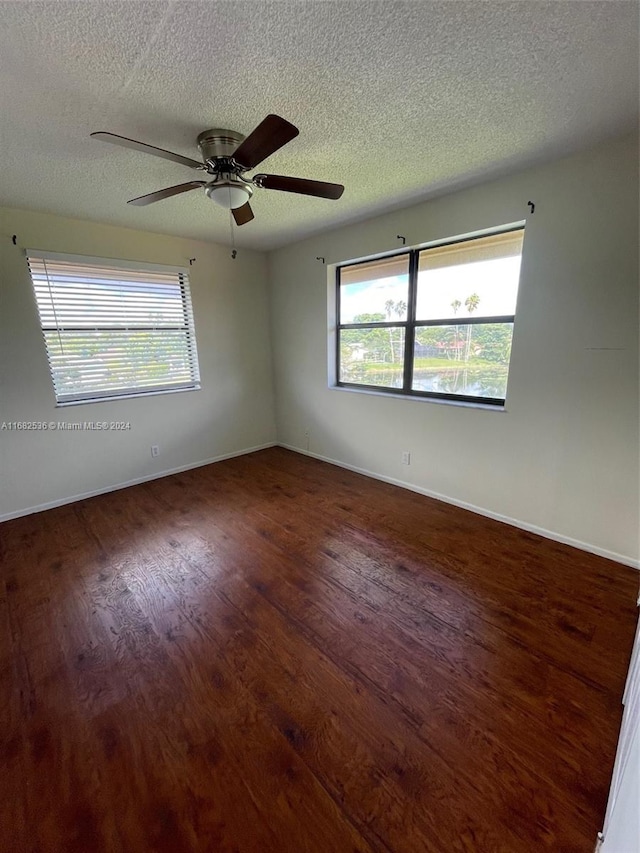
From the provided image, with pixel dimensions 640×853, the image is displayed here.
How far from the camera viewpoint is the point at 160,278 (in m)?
3.52

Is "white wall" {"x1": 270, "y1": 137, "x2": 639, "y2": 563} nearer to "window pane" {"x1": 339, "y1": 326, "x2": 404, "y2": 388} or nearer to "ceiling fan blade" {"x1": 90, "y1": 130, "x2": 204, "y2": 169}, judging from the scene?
"window pane" {"x1": 339, "y1": 326, "x2": 404, "y2": 388}

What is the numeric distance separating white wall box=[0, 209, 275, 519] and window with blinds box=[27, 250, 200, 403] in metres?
0.09

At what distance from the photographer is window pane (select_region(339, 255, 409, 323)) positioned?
3162 millimetres

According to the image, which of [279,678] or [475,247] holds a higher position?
[475,247]

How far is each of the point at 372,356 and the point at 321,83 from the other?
7.53ft

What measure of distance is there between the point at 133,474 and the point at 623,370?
420 centimetres

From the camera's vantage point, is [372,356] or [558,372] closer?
[558,372]

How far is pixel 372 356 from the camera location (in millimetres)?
3539

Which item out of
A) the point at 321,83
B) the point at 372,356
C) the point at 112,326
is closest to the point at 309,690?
the point at 321,83

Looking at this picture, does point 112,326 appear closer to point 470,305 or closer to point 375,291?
point 375,291

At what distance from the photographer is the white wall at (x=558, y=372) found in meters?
2.00

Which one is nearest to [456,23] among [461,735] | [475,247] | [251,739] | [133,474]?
[475,247]

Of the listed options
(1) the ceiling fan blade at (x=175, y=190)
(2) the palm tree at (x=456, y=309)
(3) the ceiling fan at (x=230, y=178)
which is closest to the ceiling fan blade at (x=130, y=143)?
(3) the ceiling fan at (x=230, y=178)

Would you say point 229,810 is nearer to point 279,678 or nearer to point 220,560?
point 279,678
